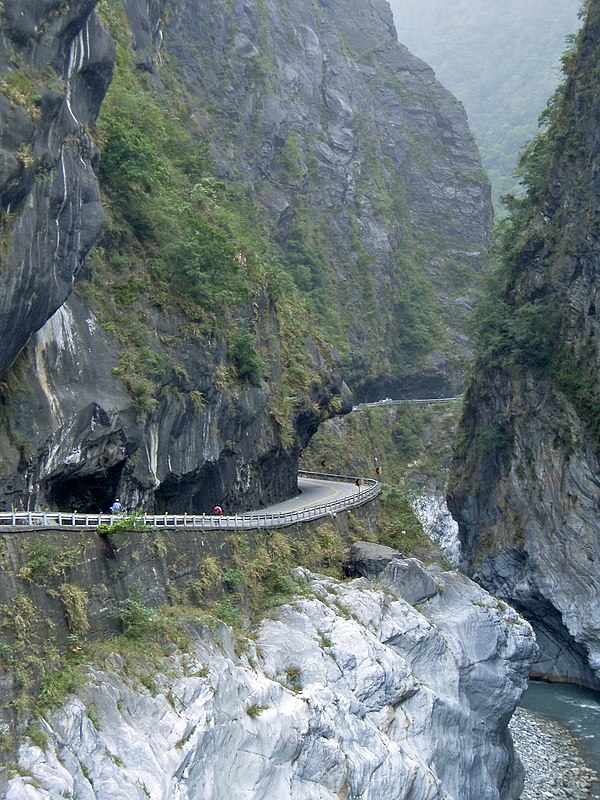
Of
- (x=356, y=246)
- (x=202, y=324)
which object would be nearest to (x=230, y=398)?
(x=202, y=324)

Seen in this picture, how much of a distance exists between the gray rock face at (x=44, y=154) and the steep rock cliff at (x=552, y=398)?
1222 inches

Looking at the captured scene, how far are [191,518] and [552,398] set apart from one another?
29148 mm

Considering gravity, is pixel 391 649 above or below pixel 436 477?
below

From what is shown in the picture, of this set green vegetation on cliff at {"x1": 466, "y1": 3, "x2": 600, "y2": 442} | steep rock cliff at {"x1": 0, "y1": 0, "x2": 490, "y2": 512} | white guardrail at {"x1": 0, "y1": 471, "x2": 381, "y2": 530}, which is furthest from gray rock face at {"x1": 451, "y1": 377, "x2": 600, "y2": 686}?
steep rock cliff at {"x1": 0, "y1": 0, "x2": 490, "y2": 512}

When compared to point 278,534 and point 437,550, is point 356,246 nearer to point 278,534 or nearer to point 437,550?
point 437,550

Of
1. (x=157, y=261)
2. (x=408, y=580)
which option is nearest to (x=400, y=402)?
(x=408, y=580)

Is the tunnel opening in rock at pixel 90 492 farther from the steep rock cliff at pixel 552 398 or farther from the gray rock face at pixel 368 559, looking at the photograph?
the steep rock cliff at pixel 552 398

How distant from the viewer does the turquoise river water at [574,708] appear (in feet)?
134

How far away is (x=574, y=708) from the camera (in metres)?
46.3

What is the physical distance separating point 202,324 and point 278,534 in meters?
8.95

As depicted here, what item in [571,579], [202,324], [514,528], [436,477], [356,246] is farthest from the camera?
[356,246]

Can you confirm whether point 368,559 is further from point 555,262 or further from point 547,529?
point 555,262

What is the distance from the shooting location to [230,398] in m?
38.1

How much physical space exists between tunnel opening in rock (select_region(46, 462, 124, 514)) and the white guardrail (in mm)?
1559
